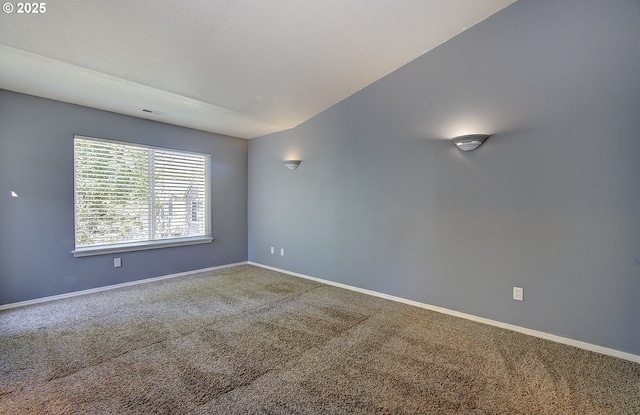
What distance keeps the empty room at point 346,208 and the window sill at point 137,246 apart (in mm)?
27

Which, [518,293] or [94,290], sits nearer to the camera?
[518,293]

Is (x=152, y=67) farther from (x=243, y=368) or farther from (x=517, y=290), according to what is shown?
(x=517, y=290)

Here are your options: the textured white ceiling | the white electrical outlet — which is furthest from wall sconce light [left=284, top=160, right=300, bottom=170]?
the white electrical outlet

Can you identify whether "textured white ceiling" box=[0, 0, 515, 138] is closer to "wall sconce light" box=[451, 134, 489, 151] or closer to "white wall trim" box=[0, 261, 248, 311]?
"wall sconce light" box=[451, 134, 489, 151]

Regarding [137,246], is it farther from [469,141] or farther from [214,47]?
[469,141]

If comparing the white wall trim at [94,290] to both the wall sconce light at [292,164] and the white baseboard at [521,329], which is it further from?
the white baseboard at [521,329]

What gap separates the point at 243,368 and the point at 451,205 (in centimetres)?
273

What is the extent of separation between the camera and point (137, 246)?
450 cm

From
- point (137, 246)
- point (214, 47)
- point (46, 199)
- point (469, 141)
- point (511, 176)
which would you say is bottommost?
point (137, 246)

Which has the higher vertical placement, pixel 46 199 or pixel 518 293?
pixel 46 199

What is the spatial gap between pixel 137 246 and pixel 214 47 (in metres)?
3.21

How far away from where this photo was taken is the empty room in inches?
86.7

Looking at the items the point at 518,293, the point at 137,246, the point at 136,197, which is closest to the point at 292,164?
the point at 136,197

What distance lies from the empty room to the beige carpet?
0.02 m
